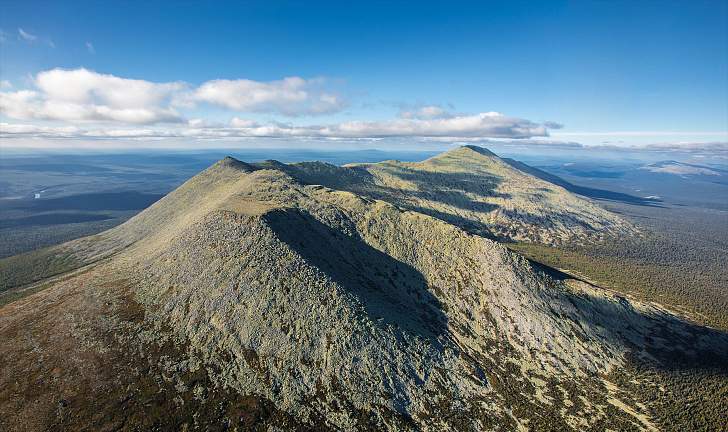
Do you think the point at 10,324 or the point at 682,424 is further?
the point at 10,324

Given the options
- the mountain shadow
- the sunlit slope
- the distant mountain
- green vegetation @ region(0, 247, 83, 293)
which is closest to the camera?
the distant mountain

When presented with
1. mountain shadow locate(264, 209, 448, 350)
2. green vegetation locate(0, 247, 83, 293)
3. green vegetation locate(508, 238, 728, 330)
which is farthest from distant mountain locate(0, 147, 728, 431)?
green vegetation locate(0, 247, 83, 293)

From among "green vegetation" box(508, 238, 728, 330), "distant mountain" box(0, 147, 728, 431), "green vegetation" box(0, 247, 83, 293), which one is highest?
"distant mountain" box(0, 147, 728, 431)

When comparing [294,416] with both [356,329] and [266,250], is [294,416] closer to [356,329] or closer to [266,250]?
[356,329]

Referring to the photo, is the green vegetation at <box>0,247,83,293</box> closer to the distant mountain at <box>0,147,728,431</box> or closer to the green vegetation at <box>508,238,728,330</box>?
the distant mountain at <box>0,147,728,431</box>

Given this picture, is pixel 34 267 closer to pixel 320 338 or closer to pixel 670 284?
pixel 320 338

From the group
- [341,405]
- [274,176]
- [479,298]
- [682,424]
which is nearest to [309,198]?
[274,176]

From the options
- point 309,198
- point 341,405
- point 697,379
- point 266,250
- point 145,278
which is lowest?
point 697,379

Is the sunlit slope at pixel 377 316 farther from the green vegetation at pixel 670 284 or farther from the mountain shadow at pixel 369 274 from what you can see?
the green vegetation at pixel 670 284
